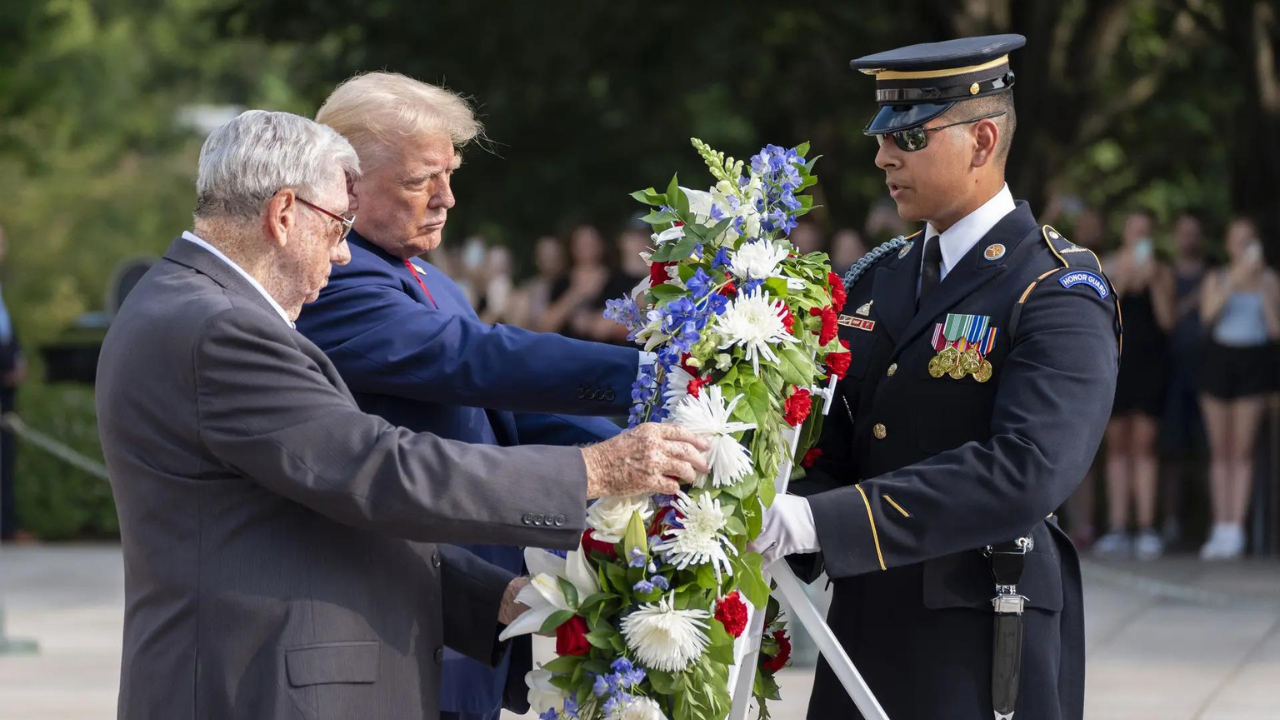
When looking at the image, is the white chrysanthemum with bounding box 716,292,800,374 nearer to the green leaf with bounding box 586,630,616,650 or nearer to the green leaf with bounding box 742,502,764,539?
the green leaf with bounding box 742,502,764,539

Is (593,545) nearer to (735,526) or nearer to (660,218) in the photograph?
(735,526)

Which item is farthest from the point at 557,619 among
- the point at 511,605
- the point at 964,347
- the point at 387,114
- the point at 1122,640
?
the point at 1122,640

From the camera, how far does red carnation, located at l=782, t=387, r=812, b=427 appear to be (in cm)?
318

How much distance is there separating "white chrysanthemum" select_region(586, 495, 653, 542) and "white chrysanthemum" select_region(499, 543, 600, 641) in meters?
0.06

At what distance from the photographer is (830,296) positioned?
10.9 feet

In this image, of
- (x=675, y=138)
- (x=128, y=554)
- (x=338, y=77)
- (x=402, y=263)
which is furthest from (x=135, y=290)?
(x=675, y=138)

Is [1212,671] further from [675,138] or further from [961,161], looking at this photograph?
[675,138]

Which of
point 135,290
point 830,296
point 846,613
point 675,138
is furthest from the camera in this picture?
point 675,138

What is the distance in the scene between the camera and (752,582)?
124 inches

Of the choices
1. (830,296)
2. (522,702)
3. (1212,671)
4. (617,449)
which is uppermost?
(830,296)

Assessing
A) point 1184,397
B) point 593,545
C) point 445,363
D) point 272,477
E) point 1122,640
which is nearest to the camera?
point 272,477

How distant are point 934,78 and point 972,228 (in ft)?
1.06

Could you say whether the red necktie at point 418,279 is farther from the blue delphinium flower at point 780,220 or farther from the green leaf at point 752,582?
the green leaf at point 752,582

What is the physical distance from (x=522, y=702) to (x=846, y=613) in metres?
0.74
